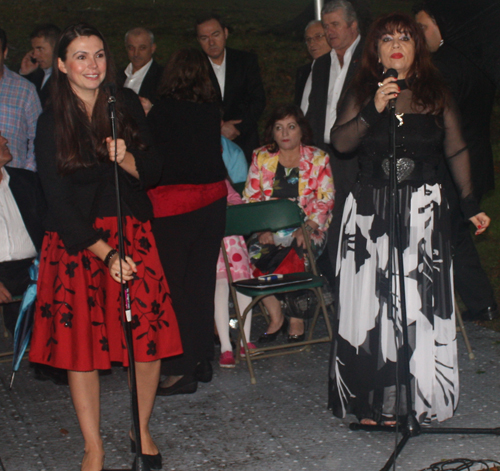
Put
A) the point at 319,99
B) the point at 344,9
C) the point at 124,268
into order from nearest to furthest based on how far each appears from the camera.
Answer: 1. the point at 124,268
2. the point at 344,9
3. the point at 319,99

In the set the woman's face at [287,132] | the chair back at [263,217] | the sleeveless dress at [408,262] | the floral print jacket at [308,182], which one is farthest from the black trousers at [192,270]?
the sleeveless dress at [408,262]

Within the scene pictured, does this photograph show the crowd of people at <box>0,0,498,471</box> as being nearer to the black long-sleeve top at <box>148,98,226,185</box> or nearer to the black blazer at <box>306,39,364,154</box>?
the black long-sleeve top at <box>148,98,226,185</box>

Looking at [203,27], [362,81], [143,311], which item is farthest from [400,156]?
[203,27]

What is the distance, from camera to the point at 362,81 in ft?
12.8

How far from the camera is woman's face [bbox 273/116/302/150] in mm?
5812

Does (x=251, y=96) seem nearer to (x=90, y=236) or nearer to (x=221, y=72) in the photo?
(x=221, y=72)

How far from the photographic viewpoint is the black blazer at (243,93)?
6750mm

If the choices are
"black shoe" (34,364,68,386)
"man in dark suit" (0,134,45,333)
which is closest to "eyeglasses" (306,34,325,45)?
"man in dark suit" (0,134,45,333)

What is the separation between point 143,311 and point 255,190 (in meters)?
2.61

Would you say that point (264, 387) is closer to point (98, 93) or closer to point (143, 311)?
point (143, 311)

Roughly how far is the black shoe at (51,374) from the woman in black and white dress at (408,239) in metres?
1.99

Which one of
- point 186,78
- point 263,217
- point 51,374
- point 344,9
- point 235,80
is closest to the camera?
point 186,78

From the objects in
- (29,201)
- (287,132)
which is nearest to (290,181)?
(287,132)

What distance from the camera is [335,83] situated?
6223 millimetres
